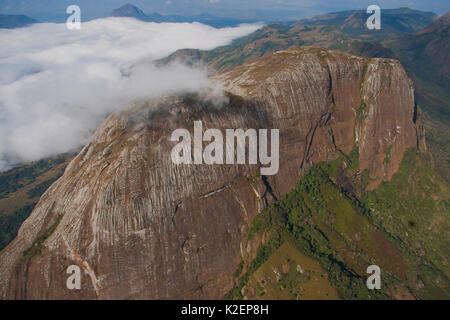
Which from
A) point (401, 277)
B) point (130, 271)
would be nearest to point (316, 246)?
point (401, 277)

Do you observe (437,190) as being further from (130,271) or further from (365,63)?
(130,271)

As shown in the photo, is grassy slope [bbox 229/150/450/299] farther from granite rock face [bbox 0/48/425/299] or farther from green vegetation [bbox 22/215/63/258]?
green vegetation [bbox 22/215/63/258]

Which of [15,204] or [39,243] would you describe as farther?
[15,204]

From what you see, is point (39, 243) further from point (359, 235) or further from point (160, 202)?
point (359, 235)

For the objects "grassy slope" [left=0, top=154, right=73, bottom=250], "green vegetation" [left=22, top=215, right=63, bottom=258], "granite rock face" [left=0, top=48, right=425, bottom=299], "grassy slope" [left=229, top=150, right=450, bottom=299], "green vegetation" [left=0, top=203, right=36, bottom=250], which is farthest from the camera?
"grassy slope" [left=0, top=154, right=73, bottom=250]

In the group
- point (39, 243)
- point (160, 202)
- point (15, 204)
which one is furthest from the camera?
point (15, 204)

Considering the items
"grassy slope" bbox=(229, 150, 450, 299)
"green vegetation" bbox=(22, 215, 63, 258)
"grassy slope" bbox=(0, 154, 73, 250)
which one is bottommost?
"grassy slope" bbox=(0, 154, 73, 250)

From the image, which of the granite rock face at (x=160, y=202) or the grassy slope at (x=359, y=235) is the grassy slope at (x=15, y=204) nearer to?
the granite rock face at (x=160, y=202)

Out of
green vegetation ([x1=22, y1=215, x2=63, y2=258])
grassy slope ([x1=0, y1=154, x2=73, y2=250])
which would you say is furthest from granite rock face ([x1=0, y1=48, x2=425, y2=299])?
grassy slope ([x1=0, y1=154, x2=73, y2=250])

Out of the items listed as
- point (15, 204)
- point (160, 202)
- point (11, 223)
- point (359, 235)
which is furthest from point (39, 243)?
point (15, 204)
